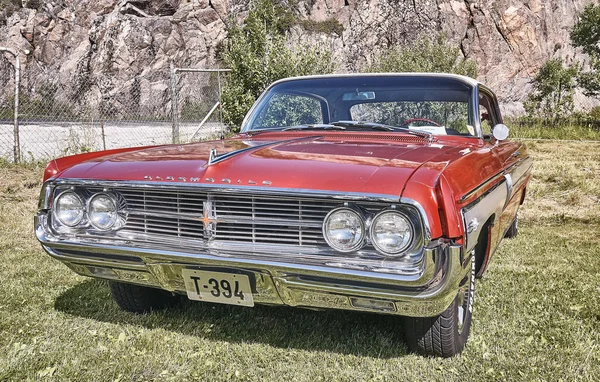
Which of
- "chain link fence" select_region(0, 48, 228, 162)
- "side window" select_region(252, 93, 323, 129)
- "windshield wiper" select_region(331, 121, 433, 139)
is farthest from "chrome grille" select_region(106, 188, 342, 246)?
"chain link fence" select_region(0, 48, 228, 162)

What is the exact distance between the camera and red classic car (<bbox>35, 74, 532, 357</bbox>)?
2121 mm

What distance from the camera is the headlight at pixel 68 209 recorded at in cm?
265

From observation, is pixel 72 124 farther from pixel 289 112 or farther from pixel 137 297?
pixel 137 297

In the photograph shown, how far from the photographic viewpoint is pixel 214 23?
148ft

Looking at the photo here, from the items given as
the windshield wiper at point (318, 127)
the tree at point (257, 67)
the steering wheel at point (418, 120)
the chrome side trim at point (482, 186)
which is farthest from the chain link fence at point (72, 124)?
the chrome side trim at point (482, 186)

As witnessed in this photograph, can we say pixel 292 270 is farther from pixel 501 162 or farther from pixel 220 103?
pixel 220 103

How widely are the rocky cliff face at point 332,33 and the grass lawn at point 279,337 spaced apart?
133 ft

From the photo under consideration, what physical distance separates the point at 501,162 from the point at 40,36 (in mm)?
50994

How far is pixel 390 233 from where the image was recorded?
215 cm

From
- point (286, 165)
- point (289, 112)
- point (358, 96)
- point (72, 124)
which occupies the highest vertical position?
point (358, 96)

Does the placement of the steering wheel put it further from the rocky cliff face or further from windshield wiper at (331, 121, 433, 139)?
the rocky cliff face

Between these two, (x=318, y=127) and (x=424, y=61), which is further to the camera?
(x=424, y=61)

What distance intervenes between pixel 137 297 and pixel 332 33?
44320 millimetres

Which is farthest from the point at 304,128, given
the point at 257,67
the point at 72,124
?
the point at 257,67
